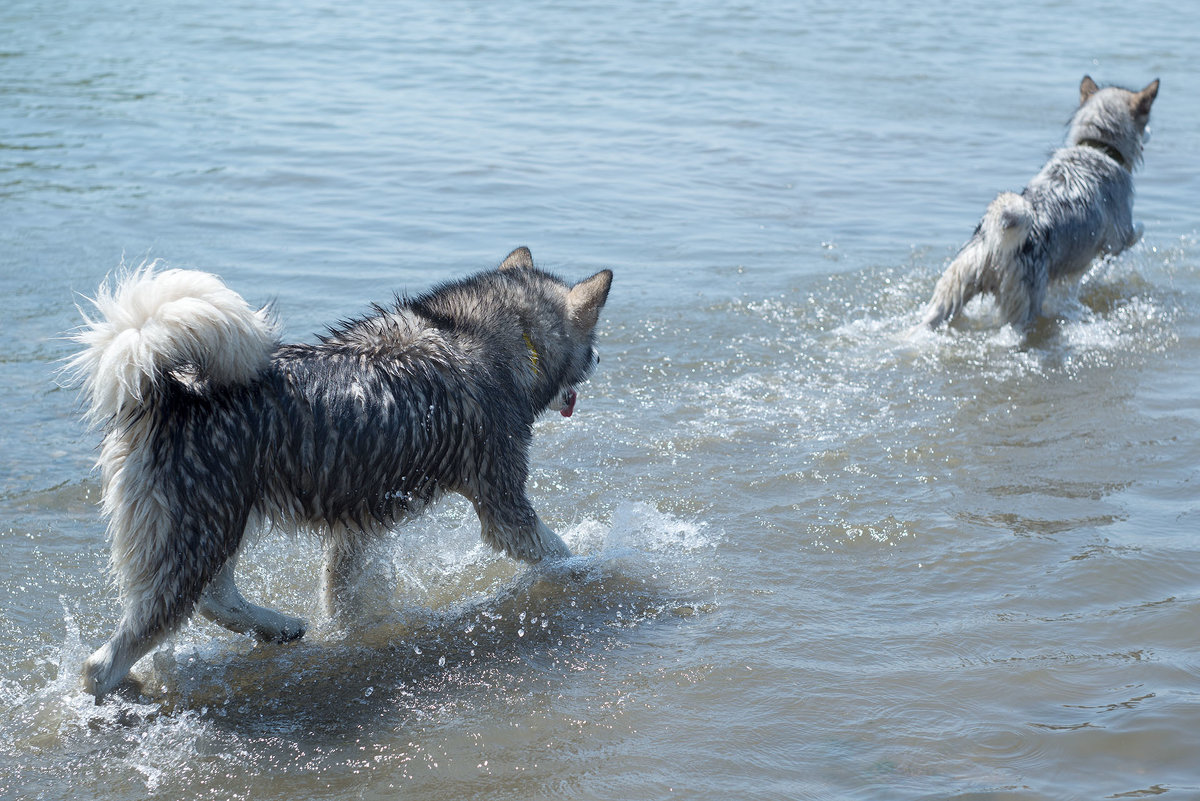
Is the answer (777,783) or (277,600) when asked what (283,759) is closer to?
(277,600)

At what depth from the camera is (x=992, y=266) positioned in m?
7.28

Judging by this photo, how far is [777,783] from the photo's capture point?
3.50m

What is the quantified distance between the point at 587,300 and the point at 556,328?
0.61 ft

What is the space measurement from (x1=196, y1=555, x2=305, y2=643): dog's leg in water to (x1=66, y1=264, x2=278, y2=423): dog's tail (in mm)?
735

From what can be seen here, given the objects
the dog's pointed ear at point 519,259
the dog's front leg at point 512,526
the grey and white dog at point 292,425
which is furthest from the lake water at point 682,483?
the dog's pointed ear at point 519,259

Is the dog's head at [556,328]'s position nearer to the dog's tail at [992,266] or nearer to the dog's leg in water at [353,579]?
the dog's leg in water at [353,579]

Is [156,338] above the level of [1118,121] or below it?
below

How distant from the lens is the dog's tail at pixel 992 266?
7129mm

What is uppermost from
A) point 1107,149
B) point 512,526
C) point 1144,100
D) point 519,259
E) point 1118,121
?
point 1144,100

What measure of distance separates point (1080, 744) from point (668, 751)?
4.46 ft

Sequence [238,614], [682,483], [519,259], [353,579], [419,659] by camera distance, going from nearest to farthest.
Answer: [238,614], [419,659], [353,579], [519,259], [682,483]

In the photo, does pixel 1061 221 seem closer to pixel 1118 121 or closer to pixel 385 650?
pixel 1118 121

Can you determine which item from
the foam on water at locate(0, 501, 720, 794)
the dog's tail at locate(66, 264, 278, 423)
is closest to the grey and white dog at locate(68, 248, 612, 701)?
the dog's tail at locate(66, 264, 278, 423)

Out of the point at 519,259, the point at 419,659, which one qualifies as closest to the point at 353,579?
the point at 419,659
